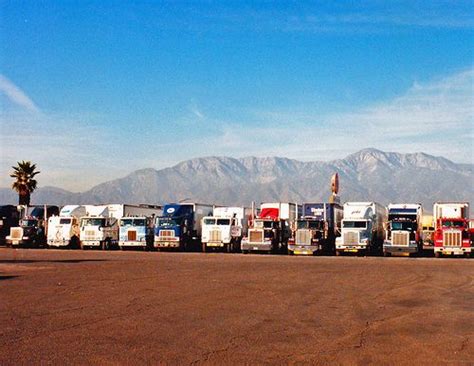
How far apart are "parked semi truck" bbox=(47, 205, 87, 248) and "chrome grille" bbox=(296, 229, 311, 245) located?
1910 cm

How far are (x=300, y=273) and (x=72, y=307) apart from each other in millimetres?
12597

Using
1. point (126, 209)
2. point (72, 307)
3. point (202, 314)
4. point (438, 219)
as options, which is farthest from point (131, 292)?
point (126, 209)

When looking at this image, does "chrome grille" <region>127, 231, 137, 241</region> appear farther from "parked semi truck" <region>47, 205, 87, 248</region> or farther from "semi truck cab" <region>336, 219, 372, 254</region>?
"semi truck cab" <region>336, 219, 372, 254</region>

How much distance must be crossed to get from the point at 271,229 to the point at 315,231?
11.8 ft

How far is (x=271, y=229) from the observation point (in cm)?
4678

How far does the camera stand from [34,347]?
10.7 metres

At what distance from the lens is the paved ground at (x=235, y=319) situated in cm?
1040

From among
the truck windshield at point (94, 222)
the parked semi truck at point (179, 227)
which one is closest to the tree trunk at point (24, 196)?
the truck windshield at point (94, 222)

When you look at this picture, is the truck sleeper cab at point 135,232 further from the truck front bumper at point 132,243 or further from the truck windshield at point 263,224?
the truck windshield at point 263,224

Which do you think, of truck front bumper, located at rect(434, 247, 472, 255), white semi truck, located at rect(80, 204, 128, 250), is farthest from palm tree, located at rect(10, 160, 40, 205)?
truck front bumper, located at rect(434, 247, 472, 255)

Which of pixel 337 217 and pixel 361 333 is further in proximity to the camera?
pixel 337 217

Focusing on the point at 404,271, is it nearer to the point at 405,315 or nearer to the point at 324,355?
the point at 405,315

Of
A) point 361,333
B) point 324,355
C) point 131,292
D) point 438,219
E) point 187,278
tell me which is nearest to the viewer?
point 324,355

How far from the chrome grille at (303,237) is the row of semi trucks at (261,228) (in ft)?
0.23
